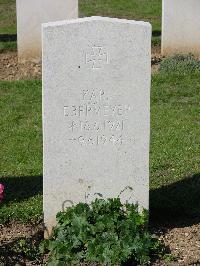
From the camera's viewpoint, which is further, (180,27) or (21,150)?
(180,27)

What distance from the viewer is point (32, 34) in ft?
38.5

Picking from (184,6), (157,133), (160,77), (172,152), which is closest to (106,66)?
(172,152)

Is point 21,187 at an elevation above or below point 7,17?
below

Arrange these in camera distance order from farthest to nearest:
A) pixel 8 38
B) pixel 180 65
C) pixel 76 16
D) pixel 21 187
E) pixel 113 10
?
pixel 113 10, pixel 8 38, pixel 76 16, pixel 180 65, pixel 21 187

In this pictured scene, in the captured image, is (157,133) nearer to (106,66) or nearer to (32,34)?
(106,66)

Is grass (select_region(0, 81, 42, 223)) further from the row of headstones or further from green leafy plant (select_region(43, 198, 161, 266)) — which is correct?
the row of headstones

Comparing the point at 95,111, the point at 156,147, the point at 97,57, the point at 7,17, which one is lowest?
the point at 156,147

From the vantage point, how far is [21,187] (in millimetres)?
7016

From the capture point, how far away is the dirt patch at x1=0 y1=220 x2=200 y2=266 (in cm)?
548

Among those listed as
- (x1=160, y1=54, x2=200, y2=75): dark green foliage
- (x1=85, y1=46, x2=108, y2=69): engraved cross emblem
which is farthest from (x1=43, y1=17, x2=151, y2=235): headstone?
(x1=160, y1=54, x2=200, y2=75): dark green foliage

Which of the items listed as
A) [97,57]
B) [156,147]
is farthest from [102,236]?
[156,147]

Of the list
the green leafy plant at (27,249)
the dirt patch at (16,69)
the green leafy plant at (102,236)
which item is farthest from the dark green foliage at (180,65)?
the green leafy plant at (27,249)

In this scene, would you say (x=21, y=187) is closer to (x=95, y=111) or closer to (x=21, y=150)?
(x=21, y=150)

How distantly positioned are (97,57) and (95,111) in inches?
16.4
